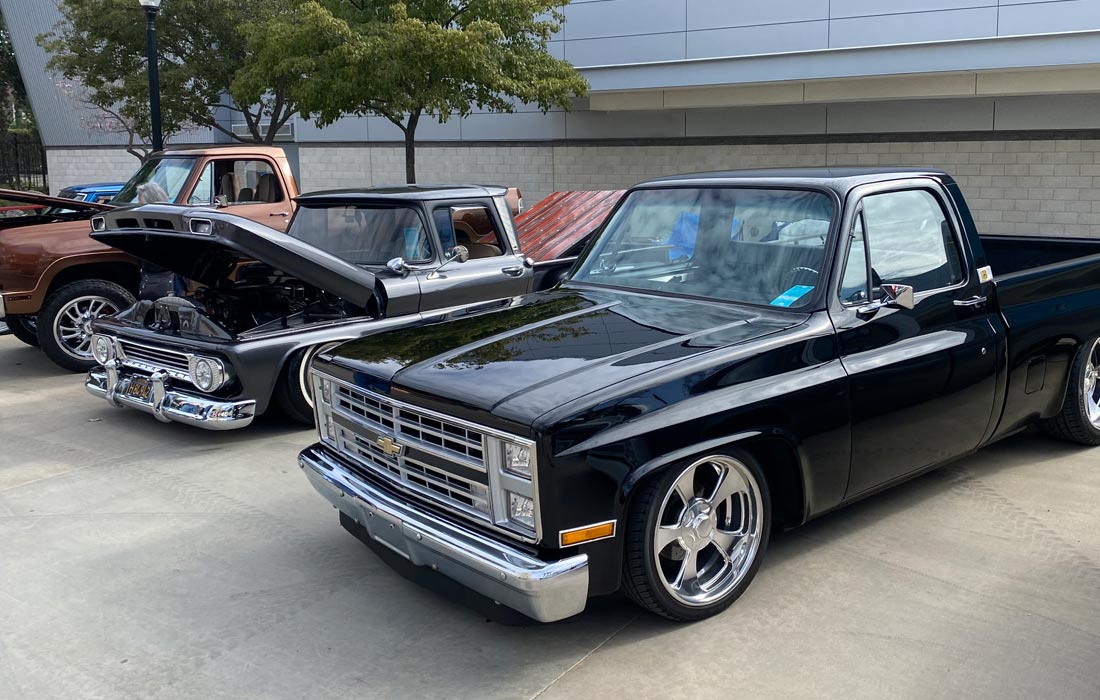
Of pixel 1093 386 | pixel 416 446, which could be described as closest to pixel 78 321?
pixel 416 446

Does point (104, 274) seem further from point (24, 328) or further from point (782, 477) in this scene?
point (782, 477)

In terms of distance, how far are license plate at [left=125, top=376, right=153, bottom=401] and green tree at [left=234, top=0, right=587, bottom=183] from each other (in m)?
8.65

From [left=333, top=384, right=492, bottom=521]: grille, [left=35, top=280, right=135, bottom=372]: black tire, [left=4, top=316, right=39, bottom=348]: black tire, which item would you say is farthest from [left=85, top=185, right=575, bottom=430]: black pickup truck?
[left=4, top=316, right=39, bottom=348]: black tire

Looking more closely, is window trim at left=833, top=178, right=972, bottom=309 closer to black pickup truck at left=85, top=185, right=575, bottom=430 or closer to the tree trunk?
black pickup truck at left=85, top=185, right=575, bottom=430

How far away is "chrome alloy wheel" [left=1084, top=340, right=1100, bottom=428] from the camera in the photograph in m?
5.71

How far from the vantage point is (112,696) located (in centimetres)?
342

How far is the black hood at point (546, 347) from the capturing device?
136 inches

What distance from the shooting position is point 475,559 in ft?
10.8

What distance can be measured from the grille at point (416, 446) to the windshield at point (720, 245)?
1.52 m

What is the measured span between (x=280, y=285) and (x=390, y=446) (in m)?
3.73

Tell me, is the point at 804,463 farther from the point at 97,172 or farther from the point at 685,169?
the point at 97,172

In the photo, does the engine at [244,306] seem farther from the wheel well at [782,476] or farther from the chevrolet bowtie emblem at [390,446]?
the wheel well at [782,476]

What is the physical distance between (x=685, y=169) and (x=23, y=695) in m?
16.2

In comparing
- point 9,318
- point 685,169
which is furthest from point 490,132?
point 9,318
